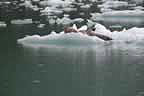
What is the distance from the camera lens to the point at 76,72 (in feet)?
27.8

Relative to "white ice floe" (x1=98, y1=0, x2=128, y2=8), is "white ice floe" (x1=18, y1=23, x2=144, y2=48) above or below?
above

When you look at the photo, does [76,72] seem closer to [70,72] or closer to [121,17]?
[70,72]

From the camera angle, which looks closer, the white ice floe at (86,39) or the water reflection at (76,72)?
the water reflection at (76,72)

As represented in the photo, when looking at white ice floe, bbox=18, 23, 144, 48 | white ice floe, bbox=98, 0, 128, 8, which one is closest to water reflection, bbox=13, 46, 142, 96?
white ice floe, bbox=18, 23, 144, 48

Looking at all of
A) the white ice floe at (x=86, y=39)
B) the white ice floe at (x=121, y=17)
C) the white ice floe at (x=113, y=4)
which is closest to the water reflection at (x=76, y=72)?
the white ice floe at (x=86, y=39)

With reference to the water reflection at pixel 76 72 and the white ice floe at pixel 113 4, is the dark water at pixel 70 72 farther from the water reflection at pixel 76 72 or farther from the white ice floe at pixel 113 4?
the white ice floe at pixel 113 4

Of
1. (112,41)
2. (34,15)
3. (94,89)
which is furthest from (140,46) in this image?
(34,15)

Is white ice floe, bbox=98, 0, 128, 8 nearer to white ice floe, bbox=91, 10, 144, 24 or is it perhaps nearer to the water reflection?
white ice floe, bbox=91, 10, 144, 24

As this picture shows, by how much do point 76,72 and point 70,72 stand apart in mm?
104

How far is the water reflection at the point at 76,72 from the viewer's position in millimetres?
7383

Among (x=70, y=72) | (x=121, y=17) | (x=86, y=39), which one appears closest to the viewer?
(x=70, y=72)

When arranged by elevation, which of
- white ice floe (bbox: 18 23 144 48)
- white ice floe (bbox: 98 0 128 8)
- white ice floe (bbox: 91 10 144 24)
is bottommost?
white ice floe (bbox: 98 0 128 8)

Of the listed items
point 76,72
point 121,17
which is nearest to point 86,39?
point 76,72

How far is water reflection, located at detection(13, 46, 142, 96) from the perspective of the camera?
7383mm
